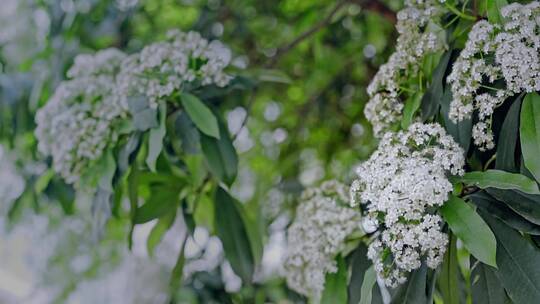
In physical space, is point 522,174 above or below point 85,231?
above

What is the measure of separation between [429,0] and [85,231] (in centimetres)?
145

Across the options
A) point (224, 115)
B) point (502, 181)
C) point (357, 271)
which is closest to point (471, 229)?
point (502, 181)

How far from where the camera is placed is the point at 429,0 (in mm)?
900

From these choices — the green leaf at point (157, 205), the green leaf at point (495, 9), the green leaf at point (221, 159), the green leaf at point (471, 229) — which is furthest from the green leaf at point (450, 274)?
the green leaf at point (157, 205)

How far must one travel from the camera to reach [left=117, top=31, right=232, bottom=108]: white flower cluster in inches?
41.1

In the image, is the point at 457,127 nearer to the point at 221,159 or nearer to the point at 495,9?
the point at 495,9

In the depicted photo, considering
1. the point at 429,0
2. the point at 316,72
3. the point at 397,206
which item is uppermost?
the point at 429,0

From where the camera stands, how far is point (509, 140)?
2.53ft

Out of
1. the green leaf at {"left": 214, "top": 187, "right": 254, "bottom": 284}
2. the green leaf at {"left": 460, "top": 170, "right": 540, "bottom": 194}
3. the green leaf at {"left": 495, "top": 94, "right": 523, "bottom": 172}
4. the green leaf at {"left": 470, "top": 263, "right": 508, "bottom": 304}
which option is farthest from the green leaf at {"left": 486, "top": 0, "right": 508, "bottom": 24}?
the green leaf at {"left": 214, "top": 187, "right": 254, "bottom": 284}

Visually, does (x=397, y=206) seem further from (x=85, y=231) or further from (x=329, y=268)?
(x=85, y=231)

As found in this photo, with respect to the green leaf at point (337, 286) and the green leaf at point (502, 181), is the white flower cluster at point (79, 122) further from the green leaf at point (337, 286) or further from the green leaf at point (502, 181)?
the green leaf at point (502, 181)

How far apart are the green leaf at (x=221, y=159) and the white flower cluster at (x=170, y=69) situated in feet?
0.34

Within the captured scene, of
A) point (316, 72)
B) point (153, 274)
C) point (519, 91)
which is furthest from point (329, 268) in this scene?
point (153, 274)

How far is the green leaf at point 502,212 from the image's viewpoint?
722 mm
